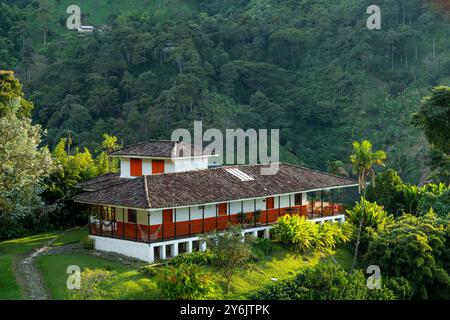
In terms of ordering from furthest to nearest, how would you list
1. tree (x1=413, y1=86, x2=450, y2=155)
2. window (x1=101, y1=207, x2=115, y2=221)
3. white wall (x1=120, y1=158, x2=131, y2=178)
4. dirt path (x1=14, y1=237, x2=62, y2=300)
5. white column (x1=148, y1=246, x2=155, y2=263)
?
1. white wall (x1=120, y1=158, x2=131, y2=178)
2. tree (x1=413, y1=86, x2=450, y2=155)
3. window (x1=101, y1=207, x2=115, y2=221)
4. white column (x1=148, y1=246, x2=155, y2=263)
5. dirt path (x1=14, y1=237, x2=62, y2=300)

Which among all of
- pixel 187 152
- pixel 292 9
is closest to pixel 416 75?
pixel 292 9

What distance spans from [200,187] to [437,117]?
13.5 m

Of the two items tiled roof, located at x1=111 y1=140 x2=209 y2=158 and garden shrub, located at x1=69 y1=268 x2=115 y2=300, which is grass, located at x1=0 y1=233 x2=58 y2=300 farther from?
tiled roof, located at x1=111 y1=140 x2=209 y2=158

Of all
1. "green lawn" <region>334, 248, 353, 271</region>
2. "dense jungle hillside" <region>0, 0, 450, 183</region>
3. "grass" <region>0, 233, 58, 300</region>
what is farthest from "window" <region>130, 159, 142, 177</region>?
"dense jungle hillside" <region>0, 0, 450, 183</region>

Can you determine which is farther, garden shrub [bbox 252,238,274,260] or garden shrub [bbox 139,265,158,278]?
garden shrub [bbox 252,238,274,260]

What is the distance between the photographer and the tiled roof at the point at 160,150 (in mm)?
37406

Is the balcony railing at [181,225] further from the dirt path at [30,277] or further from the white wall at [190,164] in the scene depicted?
the white wall at [190,164]

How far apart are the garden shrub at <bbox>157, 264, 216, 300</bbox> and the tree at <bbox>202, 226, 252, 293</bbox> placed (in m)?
2.77

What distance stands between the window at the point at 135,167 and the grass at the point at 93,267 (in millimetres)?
7681

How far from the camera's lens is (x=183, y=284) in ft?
84.1

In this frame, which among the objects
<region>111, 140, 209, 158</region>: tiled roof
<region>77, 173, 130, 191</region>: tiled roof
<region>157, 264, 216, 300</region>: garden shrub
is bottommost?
<region>157, 264, 216, 300</region>: garden shrub

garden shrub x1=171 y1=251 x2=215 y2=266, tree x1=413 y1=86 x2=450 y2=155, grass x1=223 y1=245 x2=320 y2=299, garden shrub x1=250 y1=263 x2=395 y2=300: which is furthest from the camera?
tree x1=413 y1=86 x2=450 y2=155

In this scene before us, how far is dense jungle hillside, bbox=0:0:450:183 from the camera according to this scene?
82.4 meters

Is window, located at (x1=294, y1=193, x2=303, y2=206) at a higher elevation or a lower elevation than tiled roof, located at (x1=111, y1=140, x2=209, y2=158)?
lower
